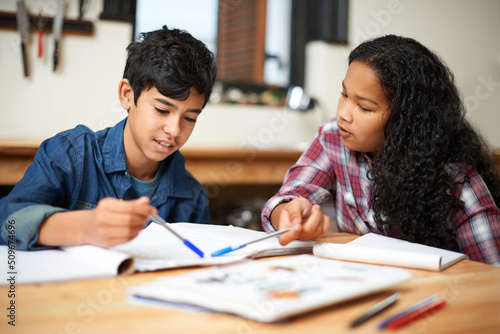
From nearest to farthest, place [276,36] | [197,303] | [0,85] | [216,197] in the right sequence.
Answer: [197,303], [0,85], [216,197], [276,36]

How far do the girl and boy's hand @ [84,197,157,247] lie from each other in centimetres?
42

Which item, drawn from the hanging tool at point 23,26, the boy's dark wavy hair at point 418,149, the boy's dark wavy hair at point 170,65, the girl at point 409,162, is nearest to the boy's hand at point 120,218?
the girl at point 409,162

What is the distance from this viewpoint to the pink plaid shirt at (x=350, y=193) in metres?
0.99

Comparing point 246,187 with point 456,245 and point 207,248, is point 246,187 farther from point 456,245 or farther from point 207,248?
point 207,248

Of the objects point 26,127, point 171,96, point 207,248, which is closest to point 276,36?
point 26,127

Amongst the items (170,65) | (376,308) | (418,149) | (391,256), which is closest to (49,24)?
(170,65)

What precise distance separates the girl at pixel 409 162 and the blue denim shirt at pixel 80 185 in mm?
306

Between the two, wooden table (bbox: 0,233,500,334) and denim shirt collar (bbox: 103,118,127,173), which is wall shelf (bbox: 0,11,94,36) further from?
wooden table (bbox: 0,233,500,334)

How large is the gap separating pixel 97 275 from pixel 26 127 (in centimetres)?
184

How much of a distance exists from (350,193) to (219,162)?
34.9 inches

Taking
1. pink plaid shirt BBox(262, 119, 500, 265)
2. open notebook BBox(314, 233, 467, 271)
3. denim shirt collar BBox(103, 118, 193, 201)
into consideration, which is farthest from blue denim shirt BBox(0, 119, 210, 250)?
open notebook BBox(314, 233, 467, 271)

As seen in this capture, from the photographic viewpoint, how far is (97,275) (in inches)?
22.8

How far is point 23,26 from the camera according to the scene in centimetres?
208

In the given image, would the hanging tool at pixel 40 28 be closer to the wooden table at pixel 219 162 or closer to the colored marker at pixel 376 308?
the wooden table at pixel 219 162
